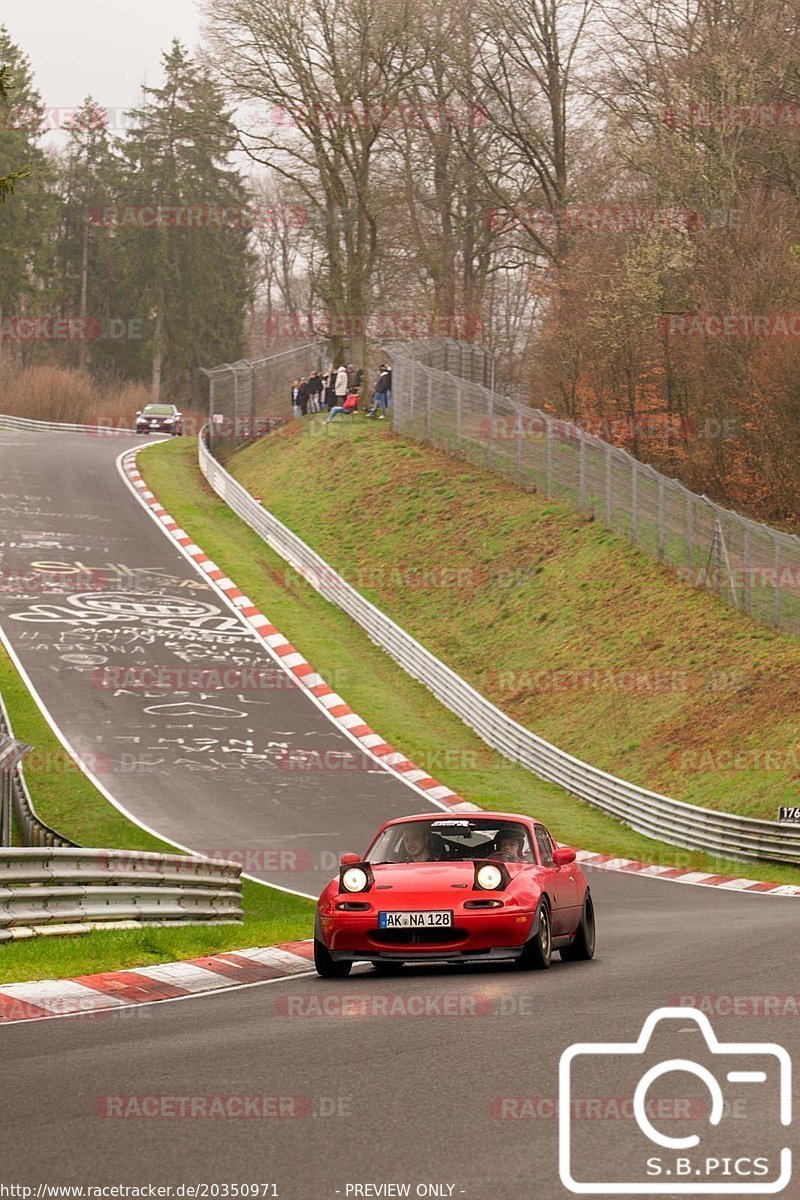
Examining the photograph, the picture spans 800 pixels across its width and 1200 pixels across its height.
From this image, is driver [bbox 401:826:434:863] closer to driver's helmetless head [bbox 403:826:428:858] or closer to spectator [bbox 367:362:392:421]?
driver's helmetless head [bbox 403:826:428:858]

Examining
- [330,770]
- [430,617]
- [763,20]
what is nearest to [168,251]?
[763,20]

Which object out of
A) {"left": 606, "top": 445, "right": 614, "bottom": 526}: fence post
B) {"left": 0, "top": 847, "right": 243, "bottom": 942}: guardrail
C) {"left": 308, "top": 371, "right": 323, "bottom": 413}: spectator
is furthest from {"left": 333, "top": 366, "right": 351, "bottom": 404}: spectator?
{"left": 0, "top": 847, "right": 243, "bottom": 942}: guardrail

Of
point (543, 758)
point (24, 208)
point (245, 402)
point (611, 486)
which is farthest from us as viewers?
point (24, 208)

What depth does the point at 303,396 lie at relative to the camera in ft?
184

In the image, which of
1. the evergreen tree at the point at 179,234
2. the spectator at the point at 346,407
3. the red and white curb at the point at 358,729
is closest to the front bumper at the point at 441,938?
the red and white curb at the point at 358,729

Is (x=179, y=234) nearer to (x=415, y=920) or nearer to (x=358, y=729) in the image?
(x=358, y=729)

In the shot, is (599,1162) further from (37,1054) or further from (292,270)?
(292,270)

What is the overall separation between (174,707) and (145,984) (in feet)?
65.8

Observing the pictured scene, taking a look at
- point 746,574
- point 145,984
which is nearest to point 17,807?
point 145,984

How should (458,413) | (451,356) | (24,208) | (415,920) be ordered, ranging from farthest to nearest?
(24,208), (451,356), (458,413), (415,920)

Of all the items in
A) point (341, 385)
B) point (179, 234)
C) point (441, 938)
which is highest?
point (179, 234)

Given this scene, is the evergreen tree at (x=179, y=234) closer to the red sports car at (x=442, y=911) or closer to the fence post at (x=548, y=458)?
the fence post at (x=548, y=458)

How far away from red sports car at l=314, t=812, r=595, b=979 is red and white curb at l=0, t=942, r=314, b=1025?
71 centimetres

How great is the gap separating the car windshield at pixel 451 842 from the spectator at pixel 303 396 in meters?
44.2
